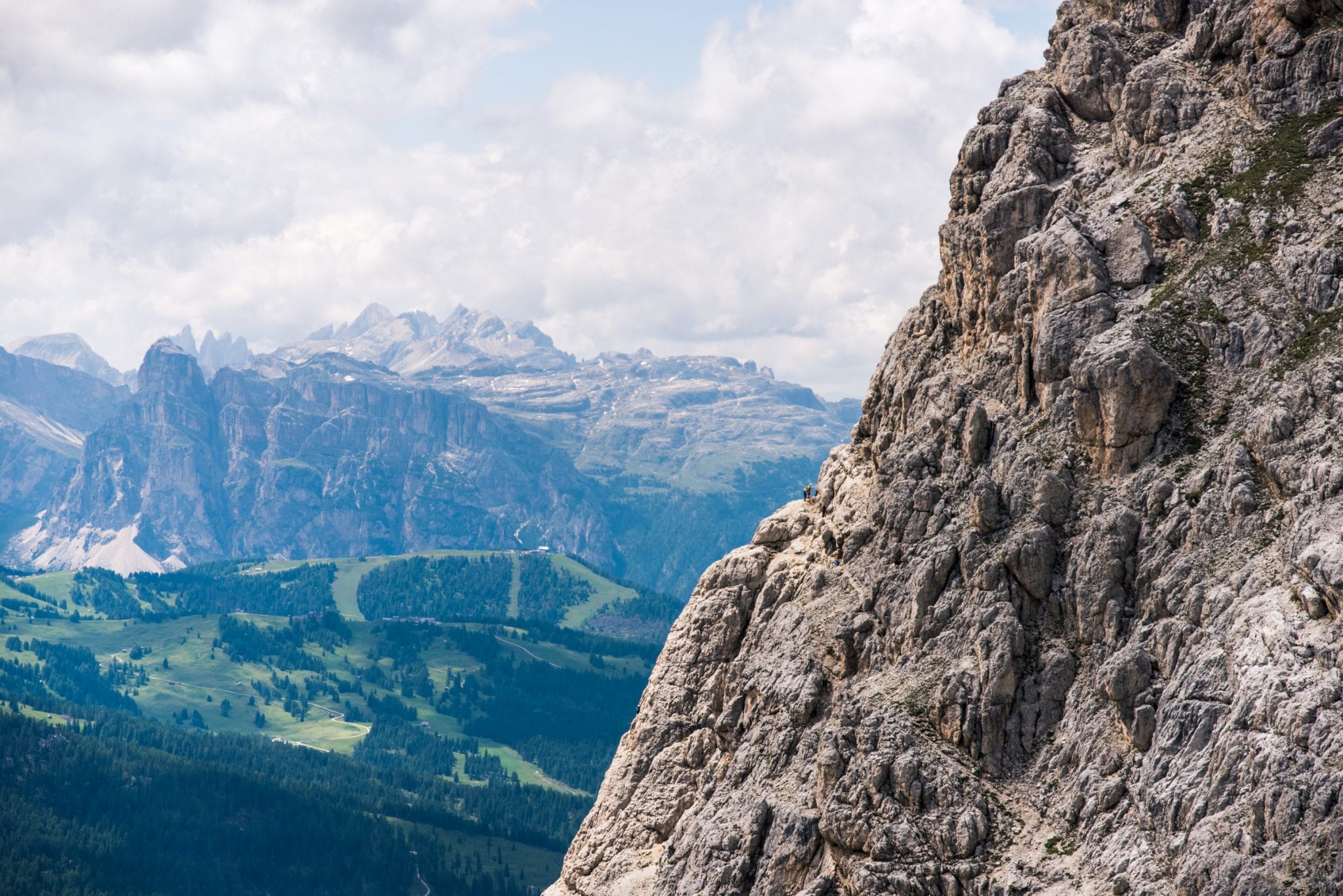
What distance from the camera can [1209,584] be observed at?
2215 inches

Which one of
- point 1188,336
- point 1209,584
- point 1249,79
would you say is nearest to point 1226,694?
point 1209,584

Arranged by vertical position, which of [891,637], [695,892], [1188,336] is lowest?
[695,892]

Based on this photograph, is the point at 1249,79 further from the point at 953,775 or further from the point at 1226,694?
the point at 953,775

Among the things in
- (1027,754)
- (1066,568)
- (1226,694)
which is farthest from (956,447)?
(1226,694)

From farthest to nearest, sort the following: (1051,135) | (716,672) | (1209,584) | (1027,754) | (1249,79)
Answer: (716,672) < (1051,135) < (1249,79) < (1027,754) < (1209,584)

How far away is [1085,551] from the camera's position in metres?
61.5

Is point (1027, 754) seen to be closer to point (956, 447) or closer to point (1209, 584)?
point (1209, 584)

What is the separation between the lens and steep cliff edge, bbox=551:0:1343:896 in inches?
2089

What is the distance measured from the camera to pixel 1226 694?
52.8m

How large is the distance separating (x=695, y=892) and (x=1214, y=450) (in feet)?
106

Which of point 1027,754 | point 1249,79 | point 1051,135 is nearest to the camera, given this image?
point 1027,754

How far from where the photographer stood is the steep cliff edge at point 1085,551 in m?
53.1

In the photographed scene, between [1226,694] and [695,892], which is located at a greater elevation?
[1226,694]

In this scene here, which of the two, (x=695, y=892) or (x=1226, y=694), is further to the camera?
(x=695, y=892)
